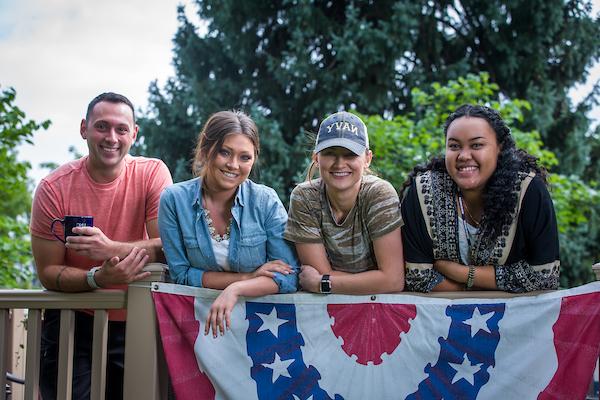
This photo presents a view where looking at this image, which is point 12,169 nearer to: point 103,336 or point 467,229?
point 103,336

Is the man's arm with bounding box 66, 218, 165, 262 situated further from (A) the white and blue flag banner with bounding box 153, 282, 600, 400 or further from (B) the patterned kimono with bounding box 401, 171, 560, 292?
(B) the patterned kimono with bounding box 401, 171, 560, 292

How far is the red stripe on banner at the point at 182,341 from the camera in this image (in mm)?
2746

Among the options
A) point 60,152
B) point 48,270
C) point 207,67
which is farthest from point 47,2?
point 48,270

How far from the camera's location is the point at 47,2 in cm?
1547

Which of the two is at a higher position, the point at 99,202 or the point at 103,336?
the point at 99,202

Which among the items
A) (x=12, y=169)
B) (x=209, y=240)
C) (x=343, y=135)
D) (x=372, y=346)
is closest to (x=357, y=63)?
(x=12, y=169)

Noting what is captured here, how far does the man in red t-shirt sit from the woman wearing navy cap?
2.47 ft

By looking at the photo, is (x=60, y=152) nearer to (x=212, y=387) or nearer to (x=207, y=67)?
(x=207, y=67)

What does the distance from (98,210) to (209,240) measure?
65 cm

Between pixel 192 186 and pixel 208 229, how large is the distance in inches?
9.0

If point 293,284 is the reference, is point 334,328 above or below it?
below

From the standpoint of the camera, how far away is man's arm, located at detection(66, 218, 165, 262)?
2.71 metres

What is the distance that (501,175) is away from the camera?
2695 millimetres

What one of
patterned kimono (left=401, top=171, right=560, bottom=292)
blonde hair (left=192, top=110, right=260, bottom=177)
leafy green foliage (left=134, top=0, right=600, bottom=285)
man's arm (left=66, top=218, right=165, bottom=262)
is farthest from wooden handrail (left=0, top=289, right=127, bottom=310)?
leafy green foliage (left=134, top=0, right=600, bottom=285)
